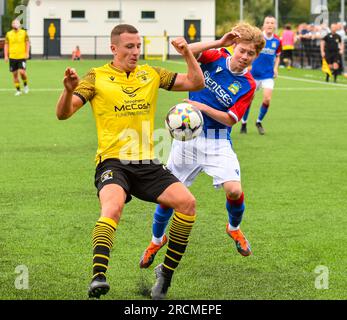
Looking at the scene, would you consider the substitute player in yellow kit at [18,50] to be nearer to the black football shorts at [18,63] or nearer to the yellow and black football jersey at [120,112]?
the black football shorts at [18,63]

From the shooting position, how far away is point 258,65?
61.7 ft

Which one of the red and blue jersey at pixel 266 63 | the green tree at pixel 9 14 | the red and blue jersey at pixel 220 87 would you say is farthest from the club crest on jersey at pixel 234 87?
the green tree at pixel 9 14

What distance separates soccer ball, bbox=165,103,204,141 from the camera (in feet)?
25.1

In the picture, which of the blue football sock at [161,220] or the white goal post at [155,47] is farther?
the white goal post at [155,47]

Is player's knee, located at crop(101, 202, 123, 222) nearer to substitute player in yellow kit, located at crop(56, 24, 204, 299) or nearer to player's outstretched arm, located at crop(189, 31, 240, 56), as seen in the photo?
substitute player in yellow kit, located at crop(56, 24, 204, 299)

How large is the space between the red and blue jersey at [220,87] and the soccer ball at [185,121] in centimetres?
66

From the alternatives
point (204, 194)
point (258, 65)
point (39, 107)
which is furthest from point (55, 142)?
point (39, 107)

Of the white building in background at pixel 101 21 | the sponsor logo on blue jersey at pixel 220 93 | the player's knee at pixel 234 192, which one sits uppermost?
the white building in background at pixel 101 21

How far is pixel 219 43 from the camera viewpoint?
7.66 m

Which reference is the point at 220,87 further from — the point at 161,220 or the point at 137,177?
the point at 137,177

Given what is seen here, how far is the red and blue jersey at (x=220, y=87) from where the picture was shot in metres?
8.35

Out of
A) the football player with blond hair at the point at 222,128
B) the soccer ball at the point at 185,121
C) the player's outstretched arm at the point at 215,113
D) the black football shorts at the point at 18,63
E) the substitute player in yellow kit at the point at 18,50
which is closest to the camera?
the soccer ball at the point at 185,121

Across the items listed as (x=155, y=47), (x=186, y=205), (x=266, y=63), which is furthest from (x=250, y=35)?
(x=155, y=47)

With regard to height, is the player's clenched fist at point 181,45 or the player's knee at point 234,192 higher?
the player's clenched fist at point 181,45
